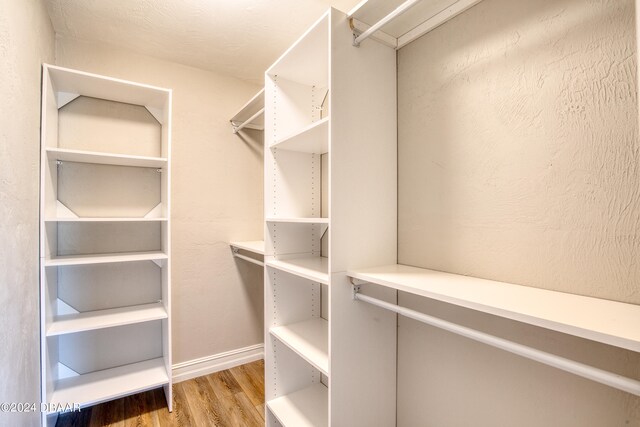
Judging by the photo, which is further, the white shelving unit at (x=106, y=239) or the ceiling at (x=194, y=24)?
the white shelving unit at (x=106, y=239)

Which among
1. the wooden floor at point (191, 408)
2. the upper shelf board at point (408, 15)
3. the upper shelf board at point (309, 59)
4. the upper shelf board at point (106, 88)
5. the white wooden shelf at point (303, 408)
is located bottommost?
the wooden floor at point (191, 408)

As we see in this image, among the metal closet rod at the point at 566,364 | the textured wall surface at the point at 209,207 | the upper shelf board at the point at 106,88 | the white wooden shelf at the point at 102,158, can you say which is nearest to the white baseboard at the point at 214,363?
the textured wall surface at the point at 209,207

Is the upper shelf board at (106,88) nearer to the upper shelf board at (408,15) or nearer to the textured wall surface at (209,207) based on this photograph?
the textured wall surface at (209,207)

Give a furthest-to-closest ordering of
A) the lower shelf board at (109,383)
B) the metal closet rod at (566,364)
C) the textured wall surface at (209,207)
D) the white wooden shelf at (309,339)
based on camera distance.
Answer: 1. the textured wall surface at (209,207)
2. the lower shelf board at (109,383)
3. the white wooden shelf at (309,339)
4. the metal closet rod at (566,364)

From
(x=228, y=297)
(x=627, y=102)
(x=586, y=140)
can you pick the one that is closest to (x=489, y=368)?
(x=586, y=140)

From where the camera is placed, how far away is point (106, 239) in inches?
82.8

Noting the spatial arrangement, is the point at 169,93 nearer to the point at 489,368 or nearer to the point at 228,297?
the point at 228,297

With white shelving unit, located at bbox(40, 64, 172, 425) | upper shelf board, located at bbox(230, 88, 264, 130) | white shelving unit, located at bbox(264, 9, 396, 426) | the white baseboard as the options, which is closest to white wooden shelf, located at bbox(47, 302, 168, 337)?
white shelving unit, located at bbox(40, 64, 172, 425)

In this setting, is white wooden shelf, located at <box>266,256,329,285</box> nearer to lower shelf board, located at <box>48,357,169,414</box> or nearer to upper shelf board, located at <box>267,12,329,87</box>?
upper shelf board, located at <box>267,12,329,87</box>

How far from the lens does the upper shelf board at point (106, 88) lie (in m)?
1.73

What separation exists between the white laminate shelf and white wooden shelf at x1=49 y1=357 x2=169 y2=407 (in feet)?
5.58

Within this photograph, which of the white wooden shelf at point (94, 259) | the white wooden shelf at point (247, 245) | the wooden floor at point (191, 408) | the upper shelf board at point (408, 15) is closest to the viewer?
the upper shelf board at point (408, 15)

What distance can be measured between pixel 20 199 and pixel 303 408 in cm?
163

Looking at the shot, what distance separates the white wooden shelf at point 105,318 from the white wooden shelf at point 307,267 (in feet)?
3.24
